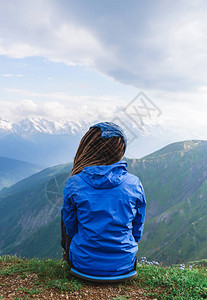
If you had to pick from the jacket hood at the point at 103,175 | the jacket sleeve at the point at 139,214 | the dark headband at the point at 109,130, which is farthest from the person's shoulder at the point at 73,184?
the jacket sleeve at the point at 139,214

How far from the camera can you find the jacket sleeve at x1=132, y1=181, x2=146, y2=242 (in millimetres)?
5468

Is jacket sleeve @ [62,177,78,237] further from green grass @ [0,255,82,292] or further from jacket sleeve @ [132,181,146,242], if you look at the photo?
jacket sleeve @ [132,181,146,242]

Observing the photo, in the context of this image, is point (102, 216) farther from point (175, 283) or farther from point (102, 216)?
point (175, 283)

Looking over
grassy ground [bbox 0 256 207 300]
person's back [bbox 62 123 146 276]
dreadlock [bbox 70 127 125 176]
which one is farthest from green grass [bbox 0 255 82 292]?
dreadlock [bbox 70 127 125 176]

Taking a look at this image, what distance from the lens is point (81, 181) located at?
5152 millimetres

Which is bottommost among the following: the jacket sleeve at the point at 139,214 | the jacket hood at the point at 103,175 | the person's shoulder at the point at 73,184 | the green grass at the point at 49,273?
the green grass at the point at 49,273

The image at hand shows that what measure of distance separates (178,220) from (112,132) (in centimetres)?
15379

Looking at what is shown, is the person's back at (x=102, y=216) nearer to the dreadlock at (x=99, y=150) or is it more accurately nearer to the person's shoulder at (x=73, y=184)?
the person's shoulder at (x=73, y=184)

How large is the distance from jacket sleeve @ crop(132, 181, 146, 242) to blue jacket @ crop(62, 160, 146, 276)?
0.10 metres

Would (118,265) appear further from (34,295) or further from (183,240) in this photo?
(183,240)

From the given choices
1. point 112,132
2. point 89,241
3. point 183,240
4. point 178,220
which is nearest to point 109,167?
point 112,132

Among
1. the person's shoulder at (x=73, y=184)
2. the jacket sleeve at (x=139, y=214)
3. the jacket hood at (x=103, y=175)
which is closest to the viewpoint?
the jacket hood at (x=103, y=175)

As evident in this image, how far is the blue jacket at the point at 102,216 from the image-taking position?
16.3ft

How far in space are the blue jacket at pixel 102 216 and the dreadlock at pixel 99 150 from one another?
0.33m
